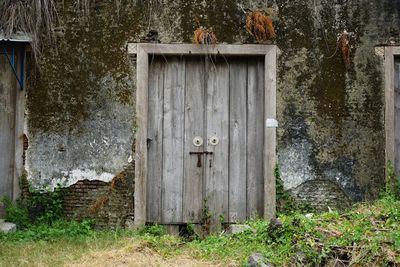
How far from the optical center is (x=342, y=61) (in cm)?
729

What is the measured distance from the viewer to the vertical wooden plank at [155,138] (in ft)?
24.0

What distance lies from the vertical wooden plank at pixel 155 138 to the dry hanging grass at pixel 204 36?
53cm

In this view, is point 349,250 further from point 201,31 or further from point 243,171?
point 201,31

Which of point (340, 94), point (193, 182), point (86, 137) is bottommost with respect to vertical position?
point (193, 182)

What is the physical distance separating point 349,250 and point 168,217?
9.45 ft

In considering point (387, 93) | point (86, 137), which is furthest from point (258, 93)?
point (86, 137)

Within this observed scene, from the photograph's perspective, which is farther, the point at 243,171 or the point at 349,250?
the point at 243,171

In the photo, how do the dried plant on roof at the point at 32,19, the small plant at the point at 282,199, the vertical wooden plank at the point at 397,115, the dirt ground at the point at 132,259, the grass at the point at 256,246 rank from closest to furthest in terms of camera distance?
the grass at the point at 256,246
the dirt ground at the point at 132,259
the dried plant on roof at the point at 32,19
the small plant at the point at 282,199
the vertical wooden plank at the point at 397,115

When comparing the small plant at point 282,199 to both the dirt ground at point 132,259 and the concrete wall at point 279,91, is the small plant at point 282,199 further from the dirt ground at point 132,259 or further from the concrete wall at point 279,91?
the dirt ground at point 132,259

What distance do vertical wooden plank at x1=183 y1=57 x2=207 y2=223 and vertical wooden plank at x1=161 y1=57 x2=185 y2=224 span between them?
6 cm

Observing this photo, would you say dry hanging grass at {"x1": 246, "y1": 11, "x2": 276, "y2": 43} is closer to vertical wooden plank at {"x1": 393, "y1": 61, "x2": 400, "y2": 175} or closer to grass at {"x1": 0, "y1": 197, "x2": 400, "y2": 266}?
vertical wooden plank at {"x1": 393, "y1": 61, "x2": 400, "y2": 175}

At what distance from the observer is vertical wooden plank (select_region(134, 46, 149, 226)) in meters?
7.12

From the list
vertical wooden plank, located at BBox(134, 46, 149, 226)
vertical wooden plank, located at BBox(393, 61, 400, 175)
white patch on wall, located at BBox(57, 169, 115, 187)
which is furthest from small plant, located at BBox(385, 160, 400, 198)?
white patch on wall, located at BBox(57, 169, 115, 187)

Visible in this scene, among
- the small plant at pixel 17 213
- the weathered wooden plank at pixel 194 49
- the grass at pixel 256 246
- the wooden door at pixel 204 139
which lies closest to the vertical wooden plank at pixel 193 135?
the wooden door at pixel 204 139
